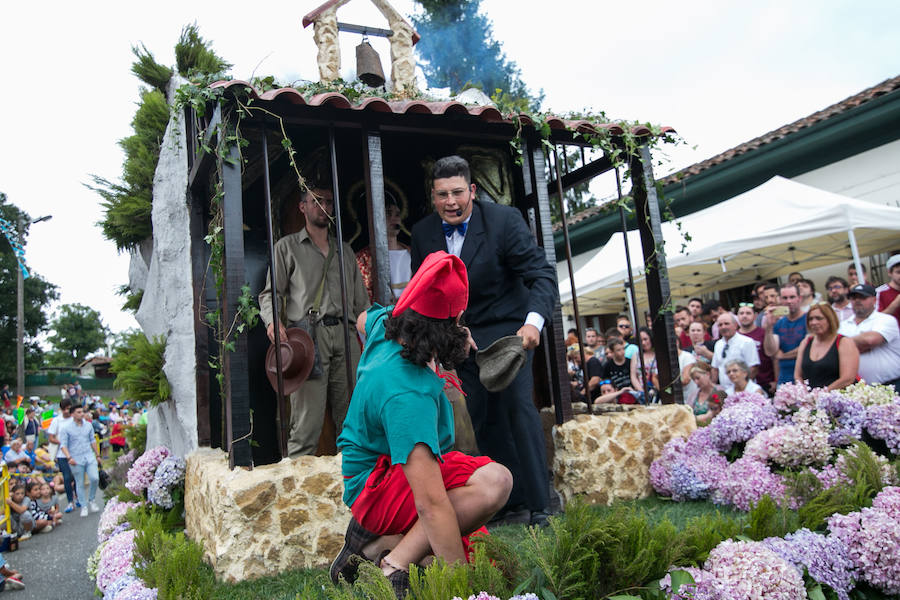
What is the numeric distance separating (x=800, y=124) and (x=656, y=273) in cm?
747

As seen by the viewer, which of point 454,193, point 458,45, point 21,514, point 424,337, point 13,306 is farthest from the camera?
point 13,306

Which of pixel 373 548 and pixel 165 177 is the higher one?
pixel 165 177

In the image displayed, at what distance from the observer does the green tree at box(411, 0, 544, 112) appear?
809 inches

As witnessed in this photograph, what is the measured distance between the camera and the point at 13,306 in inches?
1597

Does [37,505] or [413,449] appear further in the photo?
[37,505]

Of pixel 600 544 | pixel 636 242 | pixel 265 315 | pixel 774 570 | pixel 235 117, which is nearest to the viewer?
pixel 600 544

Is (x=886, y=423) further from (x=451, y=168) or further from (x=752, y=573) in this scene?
(x=451, y=168)

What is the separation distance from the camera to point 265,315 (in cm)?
422

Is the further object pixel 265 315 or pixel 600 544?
pixel 265 315

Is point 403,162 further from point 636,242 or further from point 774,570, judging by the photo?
point 636,242

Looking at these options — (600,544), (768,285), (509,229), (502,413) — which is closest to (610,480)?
(502,413)

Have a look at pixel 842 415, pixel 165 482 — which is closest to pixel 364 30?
pixel 165 482

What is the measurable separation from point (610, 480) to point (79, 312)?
7705cm

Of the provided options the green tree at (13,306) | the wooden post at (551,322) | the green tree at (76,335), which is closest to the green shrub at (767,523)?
the wooden post at (551,322)
